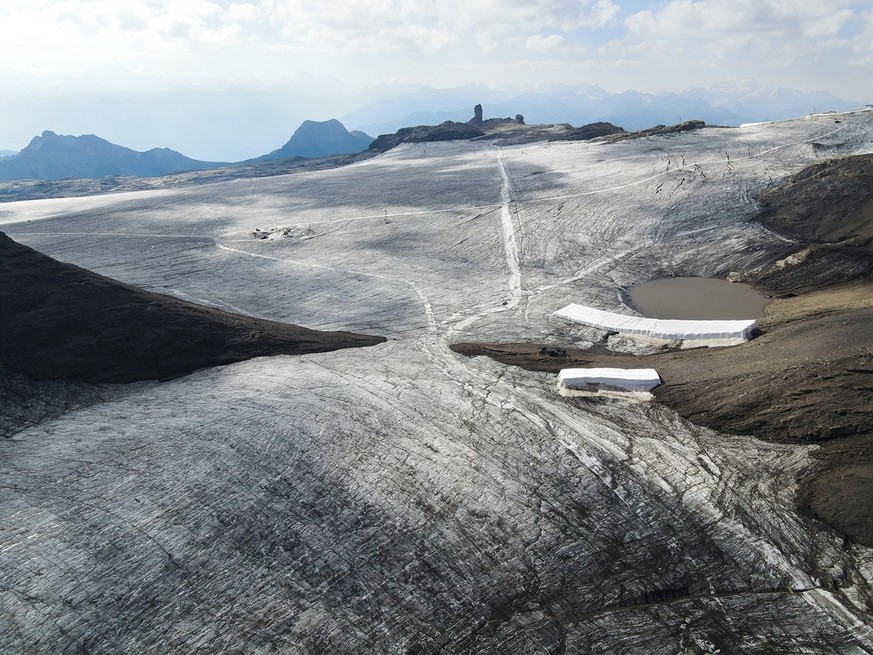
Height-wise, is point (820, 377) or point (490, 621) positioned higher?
point (820, 377)

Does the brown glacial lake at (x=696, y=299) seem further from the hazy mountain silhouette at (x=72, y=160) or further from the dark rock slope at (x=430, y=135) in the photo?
the hazy mountain silhouette at (x=72, y=160)

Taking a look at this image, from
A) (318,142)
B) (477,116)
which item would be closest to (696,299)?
(477,116)

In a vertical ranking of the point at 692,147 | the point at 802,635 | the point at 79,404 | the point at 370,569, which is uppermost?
the point at 692,147

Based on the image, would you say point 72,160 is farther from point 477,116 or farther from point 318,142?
point 477,116

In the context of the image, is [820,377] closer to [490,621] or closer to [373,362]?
[490,621]

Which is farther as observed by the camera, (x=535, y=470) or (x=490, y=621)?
(x=535, y=470)

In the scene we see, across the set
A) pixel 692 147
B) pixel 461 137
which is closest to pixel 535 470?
pixel 692 147

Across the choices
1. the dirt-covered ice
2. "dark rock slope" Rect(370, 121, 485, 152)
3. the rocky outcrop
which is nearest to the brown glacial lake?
the dirt-covered ice

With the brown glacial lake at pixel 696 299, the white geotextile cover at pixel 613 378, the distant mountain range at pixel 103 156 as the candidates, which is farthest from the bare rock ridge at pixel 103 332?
the distant mountain range at pixel 103 156
